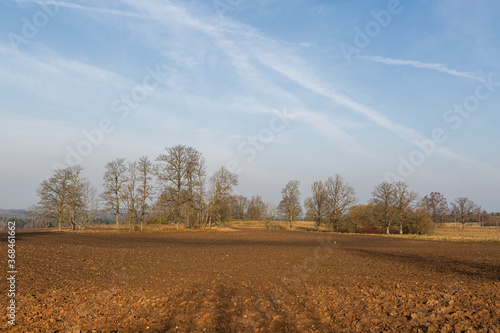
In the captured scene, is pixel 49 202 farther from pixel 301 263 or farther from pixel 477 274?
pixel 477 274

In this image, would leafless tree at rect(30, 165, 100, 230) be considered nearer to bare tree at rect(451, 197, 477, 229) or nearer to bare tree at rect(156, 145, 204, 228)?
bare tree at rect(156, 145, 204, 228)

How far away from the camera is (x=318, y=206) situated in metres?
66.5

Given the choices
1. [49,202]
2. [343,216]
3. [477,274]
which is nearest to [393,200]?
[343,216]

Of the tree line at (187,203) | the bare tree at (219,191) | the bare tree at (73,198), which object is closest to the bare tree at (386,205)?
the tree line at (187,203)

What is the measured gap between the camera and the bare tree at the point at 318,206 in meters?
65.3

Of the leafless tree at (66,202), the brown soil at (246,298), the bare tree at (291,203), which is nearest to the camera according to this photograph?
the brown soil at (246,298)

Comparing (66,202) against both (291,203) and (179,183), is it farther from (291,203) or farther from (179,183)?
(291,203)

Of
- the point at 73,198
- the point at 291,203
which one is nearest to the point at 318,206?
the point at 291,203

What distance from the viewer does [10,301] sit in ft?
29.2

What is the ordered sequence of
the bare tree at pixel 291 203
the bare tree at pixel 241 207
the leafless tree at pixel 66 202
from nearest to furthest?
the leafless tree at pixel 66 202 → the bare tree at pixel 291 203 → the bare tree at pixel 241 207

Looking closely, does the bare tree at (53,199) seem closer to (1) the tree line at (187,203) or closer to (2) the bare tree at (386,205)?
(1) the tree line at (187,203)

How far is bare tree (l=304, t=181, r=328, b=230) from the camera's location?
65312 mm

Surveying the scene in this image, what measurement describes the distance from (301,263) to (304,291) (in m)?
6.74

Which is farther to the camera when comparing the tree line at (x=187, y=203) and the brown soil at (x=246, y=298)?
the tree line at (x=187, y=203)
